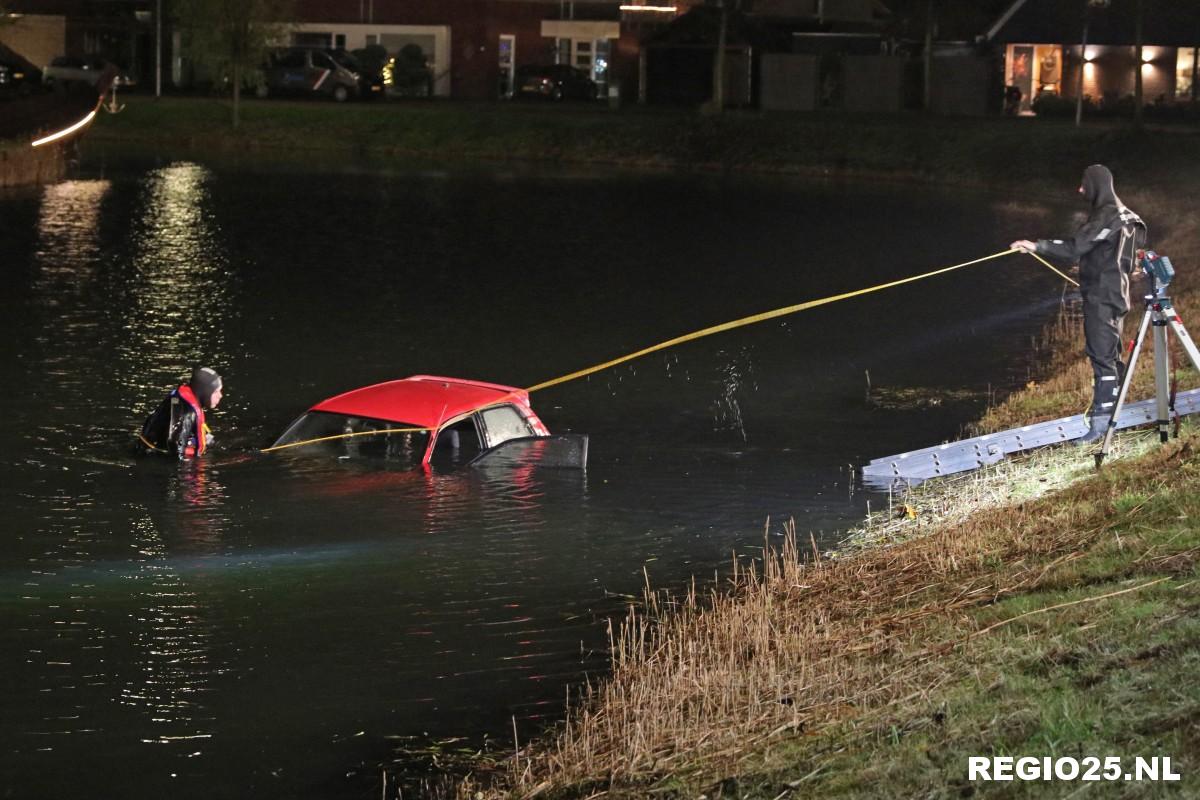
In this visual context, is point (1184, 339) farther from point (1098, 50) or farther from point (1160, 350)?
point (1098, 50)

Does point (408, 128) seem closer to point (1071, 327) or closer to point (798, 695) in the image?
point (1071, 327)

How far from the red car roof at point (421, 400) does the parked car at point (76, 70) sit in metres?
56.5

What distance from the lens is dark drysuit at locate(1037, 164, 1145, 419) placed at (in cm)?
1617

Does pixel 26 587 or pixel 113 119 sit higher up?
pixel 113 119

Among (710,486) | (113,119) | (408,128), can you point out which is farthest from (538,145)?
(710,486)

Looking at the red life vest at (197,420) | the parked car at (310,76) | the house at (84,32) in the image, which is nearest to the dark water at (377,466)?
the red life vest at (197,420)

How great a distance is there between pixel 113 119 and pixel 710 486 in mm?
56188

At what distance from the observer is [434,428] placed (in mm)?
16906

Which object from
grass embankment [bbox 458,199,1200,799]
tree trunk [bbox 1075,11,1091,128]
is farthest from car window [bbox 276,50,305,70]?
grass embankment [bbox 458,199,1200,799]

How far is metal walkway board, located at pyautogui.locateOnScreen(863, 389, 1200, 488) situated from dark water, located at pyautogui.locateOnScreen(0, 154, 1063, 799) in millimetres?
620

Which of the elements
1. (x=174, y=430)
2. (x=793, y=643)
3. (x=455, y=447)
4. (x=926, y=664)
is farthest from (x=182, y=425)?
(x=926, y=664)

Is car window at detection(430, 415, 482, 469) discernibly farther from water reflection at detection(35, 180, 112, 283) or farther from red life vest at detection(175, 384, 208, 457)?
water reflection at detection(35, 180, 112, 283)

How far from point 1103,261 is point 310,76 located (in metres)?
63.5

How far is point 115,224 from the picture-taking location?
4125 cm
